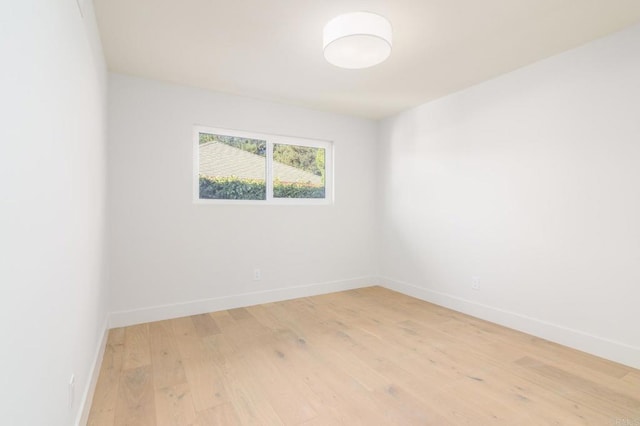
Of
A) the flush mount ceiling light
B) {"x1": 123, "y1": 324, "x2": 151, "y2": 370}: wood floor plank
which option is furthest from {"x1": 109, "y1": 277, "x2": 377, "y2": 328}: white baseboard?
the flush mount ceiling light

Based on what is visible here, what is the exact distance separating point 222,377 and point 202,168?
2193mm

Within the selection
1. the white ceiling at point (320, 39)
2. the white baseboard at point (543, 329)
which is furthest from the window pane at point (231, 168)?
the white baseboard at point (543, 329)

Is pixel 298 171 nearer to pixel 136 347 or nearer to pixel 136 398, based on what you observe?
pixel 136 347

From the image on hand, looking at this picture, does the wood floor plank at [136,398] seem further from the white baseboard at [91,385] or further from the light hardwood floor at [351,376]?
the white baseboard at [91,385]

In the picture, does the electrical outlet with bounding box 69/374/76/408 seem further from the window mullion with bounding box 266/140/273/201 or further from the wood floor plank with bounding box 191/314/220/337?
the window mullion with bounding box 266/140/273/201

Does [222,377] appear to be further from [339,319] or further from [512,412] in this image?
[512,412]

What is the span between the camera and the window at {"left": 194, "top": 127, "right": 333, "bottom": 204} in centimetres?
346

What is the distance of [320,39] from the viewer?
2.36 metres

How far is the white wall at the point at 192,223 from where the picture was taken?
2994mm

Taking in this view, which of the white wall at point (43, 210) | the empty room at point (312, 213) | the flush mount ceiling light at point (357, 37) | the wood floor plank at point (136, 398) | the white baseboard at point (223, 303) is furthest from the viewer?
the white baseboard at point (223, 303)

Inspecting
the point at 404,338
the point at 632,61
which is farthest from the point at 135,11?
the point at 632,61

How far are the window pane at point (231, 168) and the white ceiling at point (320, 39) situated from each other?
1.96 ft

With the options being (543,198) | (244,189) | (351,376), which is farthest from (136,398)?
(543,198)

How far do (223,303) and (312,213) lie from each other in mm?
1532
